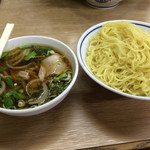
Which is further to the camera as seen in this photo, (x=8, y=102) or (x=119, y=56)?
(x=119, y=56)

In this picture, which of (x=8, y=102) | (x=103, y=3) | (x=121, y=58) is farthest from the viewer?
(x=103, y=3)

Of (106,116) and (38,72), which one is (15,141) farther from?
(106,116)

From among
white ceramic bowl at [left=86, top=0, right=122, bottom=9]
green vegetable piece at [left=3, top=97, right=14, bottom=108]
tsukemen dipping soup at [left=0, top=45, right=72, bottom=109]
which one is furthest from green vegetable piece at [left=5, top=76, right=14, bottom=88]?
white ceramic bowl at [left=86, top=0, right=122, bottom=9]

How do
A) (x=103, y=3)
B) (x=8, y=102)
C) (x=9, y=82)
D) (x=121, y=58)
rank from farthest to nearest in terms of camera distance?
(x=103, y=3) → (x=121, y=58) → (x=9, y=82) → (x=8, y=102)

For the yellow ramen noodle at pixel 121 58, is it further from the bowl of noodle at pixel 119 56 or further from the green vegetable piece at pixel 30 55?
the green vegetable piece at pixel 30 55

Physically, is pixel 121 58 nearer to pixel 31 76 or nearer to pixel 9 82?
pixel 31 76

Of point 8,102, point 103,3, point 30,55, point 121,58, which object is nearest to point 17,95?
point 8,102

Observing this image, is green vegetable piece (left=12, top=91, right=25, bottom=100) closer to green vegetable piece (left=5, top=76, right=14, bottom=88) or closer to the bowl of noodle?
green vegetable piece (left=5, top=76, right=14, bottom=88)

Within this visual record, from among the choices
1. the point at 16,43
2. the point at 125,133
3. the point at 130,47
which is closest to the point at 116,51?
the point at 130,47
